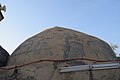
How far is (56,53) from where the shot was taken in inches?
343

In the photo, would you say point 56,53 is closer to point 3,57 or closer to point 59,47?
point 59,47

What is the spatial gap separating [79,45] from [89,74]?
1.96 metres

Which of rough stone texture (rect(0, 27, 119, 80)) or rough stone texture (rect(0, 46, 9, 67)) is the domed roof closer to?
rough stone texture (rect(0, 27, 119, 80))

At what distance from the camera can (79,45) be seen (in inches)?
366

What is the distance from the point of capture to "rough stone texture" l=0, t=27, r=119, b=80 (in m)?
7.64

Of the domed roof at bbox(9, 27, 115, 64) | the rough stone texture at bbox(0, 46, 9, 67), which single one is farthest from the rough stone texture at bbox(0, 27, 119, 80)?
the rough stone texture at bbox(0, 46, 9, 67)

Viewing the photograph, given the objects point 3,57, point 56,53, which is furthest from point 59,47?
point 3,57

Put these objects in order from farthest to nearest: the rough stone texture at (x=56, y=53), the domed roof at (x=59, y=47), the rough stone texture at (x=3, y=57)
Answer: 1. the rough stone texture at (x=3, y=57)
2. the domed roof at (x=59, y=47)
3. the rough stone texture at (x=56, y=53)

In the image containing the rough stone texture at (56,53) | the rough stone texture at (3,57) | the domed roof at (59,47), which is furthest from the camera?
the rough stone texture at (3,57)


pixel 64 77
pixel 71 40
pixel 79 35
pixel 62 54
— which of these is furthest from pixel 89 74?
pixel 79 35

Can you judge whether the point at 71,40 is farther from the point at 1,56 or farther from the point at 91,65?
the point at 1,56

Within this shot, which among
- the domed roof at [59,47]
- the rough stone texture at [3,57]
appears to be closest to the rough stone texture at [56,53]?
the domed roof at [59,47]

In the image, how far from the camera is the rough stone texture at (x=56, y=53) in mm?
7641

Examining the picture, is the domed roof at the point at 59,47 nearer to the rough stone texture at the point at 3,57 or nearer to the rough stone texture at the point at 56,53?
the rough stone texture at the point at 56,53
